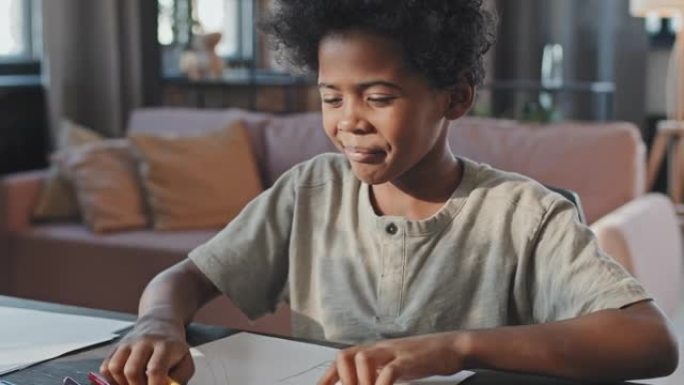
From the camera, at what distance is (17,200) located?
3.22m

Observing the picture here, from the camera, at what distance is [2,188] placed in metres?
3.20

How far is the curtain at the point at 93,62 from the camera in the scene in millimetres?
3883

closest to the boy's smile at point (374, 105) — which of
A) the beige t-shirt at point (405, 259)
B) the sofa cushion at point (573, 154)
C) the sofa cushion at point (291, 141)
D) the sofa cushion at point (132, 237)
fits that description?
the beige t-shirt at point (405, 259)

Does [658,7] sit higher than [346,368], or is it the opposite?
[658,7]

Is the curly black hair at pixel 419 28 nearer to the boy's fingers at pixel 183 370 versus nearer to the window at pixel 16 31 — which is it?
the boy's fingers at pixel 183 370

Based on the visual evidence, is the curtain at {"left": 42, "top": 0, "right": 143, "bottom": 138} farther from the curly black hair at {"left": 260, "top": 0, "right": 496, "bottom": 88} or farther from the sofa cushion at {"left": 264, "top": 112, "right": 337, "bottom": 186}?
the curly black hair at {"left": 260, "top": 0, "right": 496, "bottom": 88}

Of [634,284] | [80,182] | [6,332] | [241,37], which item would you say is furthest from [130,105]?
[634,284]

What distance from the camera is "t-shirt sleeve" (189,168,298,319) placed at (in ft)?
4.12

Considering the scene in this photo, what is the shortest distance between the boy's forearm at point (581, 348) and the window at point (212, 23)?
3.79 metres

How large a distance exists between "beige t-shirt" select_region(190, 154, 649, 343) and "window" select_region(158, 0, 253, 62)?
341cm

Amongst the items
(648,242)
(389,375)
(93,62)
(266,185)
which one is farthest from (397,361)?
(93,62)

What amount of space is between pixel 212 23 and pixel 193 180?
2.43 m

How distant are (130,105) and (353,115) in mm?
3306

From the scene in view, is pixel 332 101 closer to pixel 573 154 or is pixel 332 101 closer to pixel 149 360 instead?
pixel 149 360
